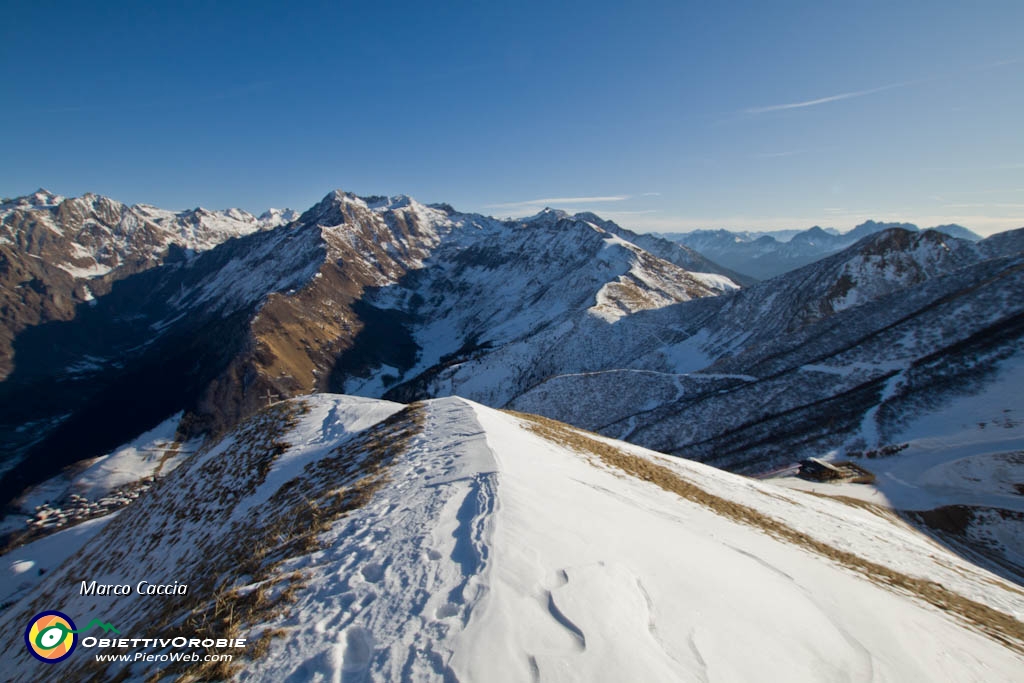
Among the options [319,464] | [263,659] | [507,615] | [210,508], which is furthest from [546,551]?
[210,508]

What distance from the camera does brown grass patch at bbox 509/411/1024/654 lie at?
39.1 ft

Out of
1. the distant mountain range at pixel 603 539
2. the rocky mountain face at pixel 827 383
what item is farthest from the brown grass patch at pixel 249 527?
the rocky mountain face at pixel 827 383

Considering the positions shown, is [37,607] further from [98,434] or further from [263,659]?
[98,434]

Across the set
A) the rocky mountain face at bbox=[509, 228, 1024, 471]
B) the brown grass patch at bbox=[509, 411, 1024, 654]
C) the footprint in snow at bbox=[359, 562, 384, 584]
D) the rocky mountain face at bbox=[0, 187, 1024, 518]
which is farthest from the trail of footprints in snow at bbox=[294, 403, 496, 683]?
the rocky mountain face at bbox=[0, 187, 1024, 518]

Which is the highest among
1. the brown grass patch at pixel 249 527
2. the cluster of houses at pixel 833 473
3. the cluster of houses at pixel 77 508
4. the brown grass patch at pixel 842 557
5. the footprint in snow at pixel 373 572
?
the footprint in snow at pixel 373 572

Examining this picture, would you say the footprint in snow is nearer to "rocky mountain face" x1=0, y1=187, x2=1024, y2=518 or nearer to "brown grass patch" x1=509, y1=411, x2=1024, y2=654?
"brown grass patch" x1=509, y1=411, x2=1024, y2=654

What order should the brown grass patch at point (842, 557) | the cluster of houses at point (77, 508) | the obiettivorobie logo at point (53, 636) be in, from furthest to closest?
the cluster of houses at point (77, 508)
the brown grass patch at point (842, 557)
the obiettivorobie logo at point (53, 636)

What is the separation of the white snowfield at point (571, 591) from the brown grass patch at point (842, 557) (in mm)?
127

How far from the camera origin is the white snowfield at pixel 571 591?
5484 millimetres

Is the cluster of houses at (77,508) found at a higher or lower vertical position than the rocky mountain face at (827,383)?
lower

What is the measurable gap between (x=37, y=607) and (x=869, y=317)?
8486 cm

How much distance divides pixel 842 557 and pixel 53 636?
26.4 metres

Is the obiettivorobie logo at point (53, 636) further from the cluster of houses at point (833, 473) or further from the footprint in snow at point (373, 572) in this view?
the cluster of houses at point (833, 473)

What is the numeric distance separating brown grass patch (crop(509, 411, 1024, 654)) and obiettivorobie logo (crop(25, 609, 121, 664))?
677 inches
